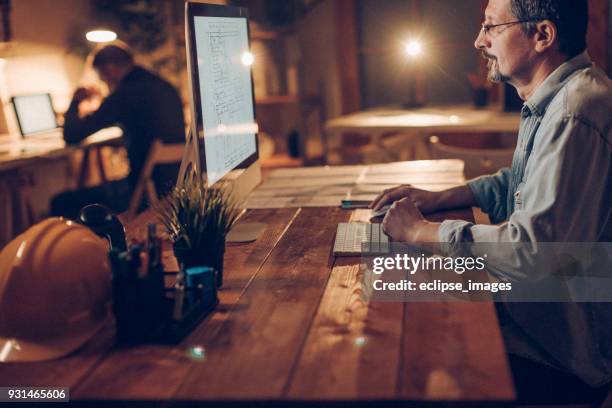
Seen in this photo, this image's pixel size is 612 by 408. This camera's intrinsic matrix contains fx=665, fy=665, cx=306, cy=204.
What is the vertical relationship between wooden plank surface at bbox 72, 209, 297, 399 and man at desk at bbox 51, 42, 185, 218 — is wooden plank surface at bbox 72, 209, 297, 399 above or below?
below

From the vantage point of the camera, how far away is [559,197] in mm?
1153

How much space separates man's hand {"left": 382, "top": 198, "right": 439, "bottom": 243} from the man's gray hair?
0.45m

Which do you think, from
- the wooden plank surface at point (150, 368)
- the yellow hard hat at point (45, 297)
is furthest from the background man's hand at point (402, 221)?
the yellow hard hat at point (45, 297)

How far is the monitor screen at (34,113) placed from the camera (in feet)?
14.9

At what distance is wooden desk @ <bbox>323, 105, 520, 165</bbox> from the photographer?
4.02 meters

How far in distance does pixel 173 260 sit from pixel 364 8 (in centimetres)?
492

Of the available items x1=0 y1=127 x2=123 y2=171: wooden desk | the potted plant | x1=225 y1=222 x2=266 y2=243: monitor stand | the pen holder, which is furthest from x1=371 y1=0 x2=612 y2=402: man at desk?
x1=0 y1=127 x2=123 y2=171: wooden desk

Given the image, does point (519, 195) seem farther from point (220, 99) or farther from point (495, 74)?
point (220, 99)

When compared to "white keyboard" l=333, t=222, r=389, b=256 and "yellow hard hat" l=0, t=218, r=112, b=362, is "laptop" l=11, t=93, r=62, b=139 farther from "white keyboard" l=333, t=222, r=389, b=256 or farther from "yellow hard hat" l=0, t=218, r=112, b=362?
"yellow hard hat" l=0, t=218, r=112, b=362

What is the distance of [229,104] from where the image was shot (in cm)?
157

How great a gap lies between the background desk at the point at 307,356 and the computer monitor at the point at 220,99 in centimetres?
34

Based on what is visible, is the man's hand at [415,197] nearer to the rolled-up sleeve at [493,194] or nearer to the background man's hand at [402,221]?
the rolled-up sleeve at [493,194]

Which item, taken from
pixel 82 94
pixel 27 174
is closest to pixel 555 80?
pixel 82 94

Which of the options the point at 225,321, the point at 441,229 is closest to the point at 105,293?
the point at 225,321
